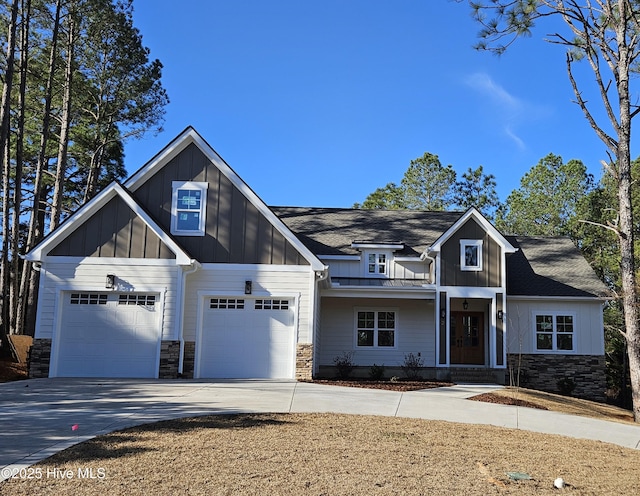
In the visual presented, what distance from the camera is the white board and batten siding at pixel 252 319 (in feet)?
53.2

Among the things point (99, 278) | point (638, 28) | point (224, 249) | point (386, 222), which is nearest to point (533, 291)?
point (386, 222)

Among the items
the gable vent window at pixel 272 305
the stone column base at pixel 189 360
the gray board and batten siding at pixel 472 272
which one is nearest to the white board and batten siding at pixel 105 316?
the stone column base at pixel 189 360

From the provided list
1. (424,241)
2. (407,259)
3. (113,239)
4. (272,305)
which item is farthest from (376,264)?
(113,239)

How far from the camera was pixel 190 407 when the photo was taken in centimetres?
1032

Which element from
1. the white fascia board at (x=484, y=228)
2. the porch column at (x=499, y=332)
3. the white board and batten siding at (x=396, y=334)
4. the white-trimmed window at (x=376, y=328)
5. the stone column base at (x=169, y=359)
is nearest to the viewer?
the stone column base at (x=169, y=359)

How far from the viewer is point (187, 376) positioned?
51.7ft

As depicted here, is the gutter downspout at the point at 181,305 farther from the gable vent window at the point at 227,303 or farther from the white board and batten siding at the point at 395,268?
the white board and batten siding at the point at 395,268

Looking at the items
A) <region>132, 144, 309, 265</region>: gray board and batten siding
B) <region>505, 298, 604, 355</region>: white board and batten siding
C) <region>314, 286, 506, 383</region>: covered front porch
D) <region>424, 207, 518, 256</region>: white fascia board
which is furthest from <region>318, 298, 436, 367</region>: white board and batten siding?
<region>132, 144, 309, 265</region>: gray board and batten siding

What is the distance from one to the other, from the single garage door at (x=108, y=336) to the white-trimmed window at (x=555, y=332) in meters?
12.7

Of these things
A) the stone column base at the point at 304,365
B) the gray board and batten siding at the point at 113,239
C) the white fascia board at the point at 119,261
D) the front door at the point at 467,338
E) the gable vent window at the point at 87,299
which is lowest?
the stone column base at the point at 304,365

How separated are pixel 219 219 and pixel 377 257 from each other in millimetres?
6733

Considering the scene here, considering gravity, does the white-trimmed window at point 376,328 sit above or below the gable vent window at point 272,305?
below

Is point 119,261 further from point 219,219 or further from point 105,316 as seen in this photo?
point 219,219

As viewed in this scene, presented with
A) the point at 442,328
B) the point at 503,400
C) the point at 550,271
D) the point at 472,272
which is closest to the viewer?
the point at 503,400
